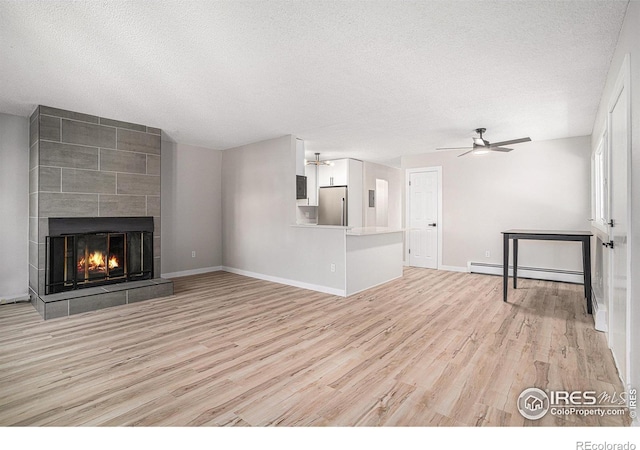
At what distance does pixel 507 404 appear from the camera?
192 cm

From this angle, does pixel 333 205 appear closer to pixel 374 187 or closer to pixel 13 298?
pixel 374 187

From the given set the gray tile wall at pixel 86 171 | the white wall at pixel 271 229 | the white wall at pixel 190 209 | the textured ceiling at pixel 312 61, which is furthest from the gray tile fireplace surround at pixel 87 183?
the white wall at pixel 271 229

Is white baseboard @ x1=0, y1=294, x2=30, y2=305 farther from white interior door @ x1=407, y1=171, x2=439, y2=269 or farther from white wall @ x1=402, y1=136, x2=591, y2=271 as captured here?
white wall @ x1=402, y1=136, x2=591, y2=271

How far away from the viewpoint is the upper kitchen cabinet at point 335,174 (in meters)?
7.66

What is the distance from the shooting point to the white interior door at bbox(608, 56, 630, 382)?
207cm

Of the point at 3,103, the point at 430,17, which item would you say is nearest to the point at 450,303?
the point at 430,17

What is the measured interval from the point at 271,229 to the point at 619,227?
4.52 meters

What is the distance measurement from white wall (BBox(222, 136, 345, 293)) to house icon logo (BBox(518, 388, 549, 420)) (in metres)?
2.77

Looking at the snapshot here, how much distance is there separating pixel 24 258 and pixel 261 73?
412 cm

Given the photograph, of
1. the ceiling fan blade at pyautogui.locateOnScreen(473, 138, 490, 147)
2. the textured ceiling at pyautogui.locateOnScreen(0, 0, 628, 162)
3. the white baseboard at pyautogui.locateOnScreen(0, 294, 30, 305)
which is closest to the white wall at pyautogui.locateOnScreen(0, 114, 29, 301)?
the white baseboard at pyautogui.locateOnScreen(0, 294, 30, 305)

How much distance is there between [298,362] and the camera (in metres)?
2.51

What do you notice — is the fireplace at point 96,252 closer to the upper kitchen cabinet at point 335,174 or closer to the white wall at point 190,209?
the white wall at point 190,209

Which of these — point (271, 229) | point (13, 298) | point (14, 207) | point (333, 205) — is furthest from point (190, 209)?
point (333, 205)

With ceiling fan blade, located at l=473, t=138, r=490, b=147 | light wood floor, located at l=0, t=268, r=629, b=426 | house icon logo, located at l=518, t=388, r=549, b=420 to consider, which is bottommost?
house icon logo, located at l=518, t=388, r=549, b=420
